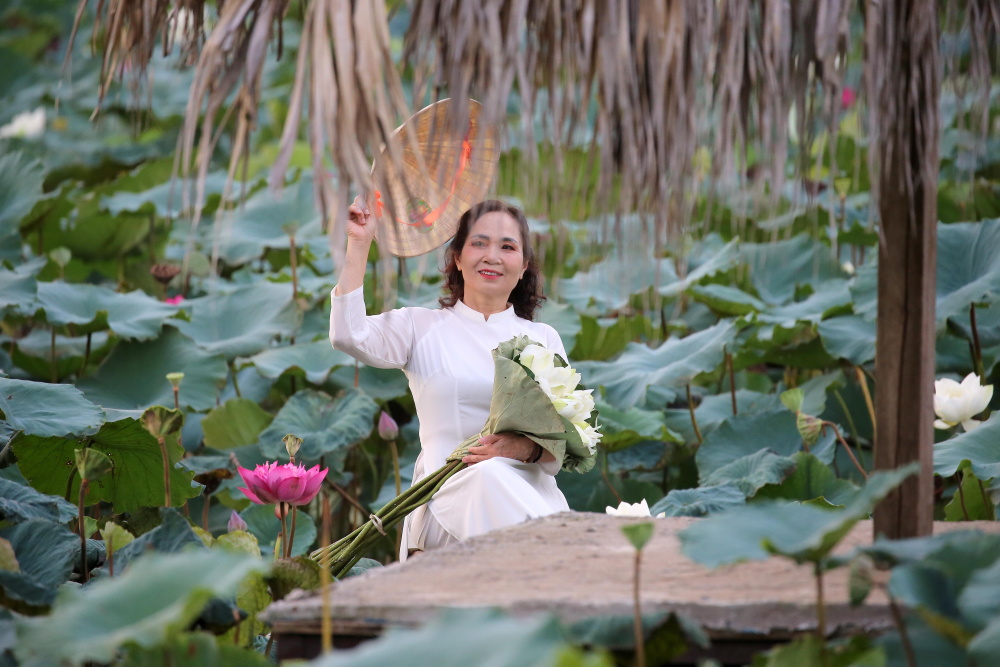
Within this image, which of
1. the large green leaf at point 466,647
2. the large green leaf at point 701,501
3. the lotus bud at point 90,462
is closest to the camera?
the large green leaf at point 466,647

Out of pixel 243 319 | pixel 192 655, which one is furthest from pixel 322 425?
pixel 192 655

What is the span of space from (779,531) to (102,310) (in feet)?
7.87

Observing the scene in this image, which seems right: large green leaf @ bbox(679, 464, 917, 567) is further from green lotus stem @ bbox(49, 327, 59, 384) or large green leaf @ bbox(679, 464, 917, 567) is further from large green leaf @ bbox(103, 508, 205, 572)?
green lotus stem @ bbox(49, 327, 59, 384)

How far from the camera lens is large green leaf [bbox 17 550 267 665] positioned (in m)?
0.88

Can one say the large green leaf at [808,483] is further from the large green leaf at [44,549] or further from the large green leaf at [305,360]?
the large green leaf at [44,549]

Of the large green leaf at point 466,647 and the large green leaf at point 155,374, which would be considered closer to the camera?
the large green leaf at point 466,647

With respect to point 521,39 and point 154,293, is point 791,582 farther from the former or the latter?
Answer: point 154,293

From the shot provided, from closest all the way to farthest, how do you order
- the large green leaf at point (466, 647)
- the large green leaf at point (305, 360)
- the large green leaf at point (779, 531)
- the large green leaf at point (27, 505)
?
the large green leaf at point (466, 647)
the large green leaf at point (779, 531)
the large green leaf at point (27, 505)
the large green leaf at point (305, 360)

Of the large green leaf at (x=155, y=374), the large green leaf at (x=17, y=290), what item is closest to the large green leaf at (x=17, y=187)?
the large green leaf at (x=17, y=290)

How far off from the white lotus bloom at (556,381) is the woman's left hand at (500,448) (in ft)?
0.38

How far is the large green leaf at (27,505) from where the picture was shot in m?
1.74

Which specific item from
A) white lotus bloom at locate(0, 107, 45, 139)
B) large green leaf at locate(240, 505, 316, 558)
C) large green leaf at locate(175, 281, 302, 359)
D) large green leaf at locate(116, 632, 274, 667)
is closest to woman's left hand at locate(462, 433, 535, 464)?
large green leaf at locate(240, 505, 316, 558)

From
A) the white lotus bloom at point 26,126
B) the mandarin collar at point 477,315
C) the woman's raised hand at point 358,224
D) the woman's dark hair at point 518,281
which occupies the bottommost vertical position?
A: the mandarin collar at point 477,315

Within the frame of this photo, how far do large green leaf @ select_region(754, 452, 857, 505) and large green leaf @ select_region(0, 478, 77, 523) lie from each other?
5.06 ft
